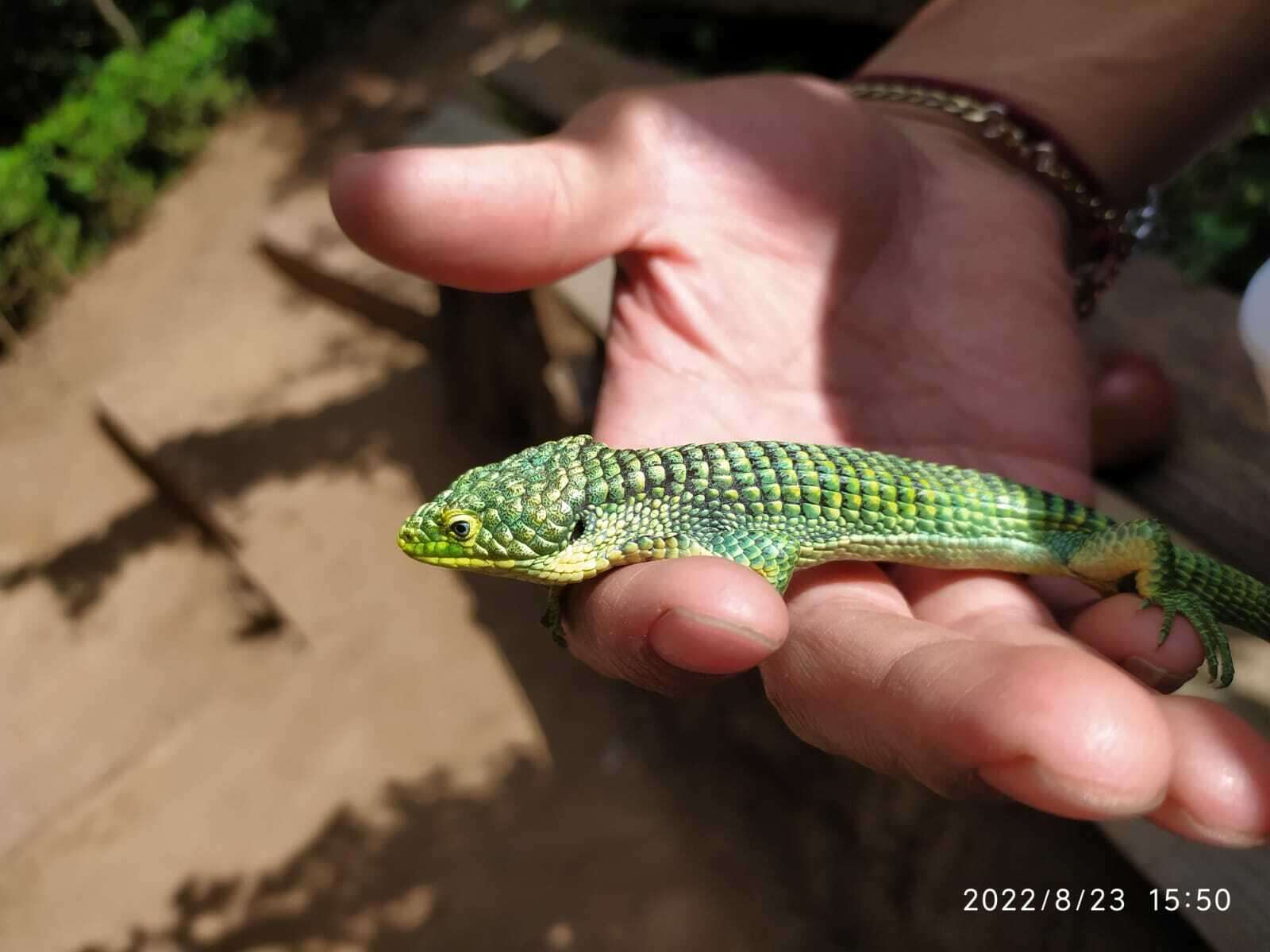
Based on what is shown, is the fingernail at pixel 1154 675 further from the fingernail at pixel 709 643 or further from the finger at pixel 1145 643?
the fingernail at pixel 709 643

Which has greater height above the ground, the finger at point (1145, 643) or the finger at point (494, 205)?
the finger at point (494, 205)

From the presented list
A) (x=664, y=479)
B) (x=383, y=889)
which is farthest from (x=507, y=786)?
(x=664, y=479)

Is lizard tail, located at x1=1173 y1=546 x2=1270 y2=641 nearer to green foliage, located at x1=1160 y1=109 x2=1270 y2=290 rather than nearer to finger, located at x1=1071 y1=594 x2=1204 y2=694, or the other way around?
finger, located at x1=1071 y1=594 x2=1204 y2=694

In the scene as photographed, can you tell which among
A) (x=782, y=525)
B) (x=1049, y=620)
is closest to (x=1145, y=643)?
(x=1049, y=620)

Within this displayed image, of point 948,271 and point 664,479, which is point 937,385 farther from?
point 664,479

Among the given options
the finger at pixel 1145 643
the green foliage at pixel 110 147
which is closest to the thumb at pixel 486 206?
the finger at pixel 1145 643

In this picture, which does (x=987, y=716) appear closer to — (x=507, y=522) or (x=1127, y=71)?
(x=507, y=522)

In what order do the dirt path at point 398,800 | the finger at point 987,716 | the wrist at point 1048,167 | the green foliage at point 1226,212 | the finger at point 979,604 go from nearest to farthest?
the finger at point 987,716, the finger at point 979,604, the wrist at point 1048,167, the dirt path at point 398,800, the green foliage at point 1226,212

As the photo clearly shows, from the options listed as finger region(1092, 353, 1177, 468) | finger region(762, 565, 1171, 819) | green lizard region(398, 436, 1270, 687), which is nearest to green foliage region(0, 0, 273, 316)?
green lizard region(398, 436, 1270, 687)
